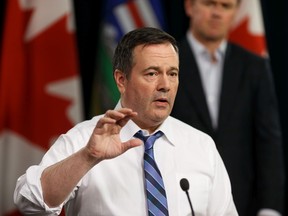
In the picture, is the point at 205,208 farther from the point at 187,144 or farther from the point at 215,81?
the point at 215,81

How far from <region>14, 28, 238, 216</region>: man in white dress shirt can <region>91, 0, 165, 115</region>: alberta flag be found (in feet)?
6.37

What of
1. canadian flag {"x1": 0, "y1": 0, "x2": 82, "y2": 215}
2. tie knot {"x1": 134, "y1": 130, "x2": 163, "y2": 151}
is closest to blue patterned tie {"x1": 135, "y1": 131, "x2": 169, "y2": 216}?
tie knot {"x1": 134, "y1": 130, "x2": 163, "y2": 151}

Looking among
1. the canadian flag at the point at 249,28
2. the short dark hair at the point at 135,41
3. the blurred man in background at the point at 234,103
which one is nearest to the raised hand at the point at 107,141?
the short dark hair at the point at 135,41

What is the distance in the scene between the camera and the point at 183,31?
461 centimetres

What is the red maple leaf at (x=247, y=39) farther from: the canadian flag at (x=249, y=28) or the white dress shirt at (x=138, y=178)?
the white dress shirt at (x=138, y=178)

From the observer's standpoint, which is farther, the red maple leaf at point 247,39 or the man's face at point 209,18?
the red maple leaf at point 247,39

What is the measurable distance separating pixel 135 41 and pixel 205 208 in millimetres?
616

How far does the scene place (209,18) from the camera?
3.88 metres

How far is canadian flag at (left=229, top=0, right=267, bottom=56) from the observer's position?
14.8ft

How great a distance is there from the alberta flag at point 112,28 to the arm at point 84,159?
2.30 meters

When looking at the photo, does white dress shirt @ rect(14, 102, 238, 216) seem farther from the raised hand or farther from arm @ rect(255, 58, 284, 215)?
arm @ rect(255, 58, 284, 215)

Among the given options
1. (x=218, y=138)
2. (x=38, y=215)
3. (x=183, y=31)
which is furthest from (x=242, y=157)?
(x=38, y=215)

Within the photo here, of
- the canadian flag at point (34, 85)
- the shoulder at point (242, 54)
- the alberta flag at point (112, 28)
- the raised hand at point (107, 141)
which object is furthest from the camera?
the alberta flag at point (112, 28)

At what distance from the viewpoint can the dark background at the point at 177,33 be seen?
451 cm
